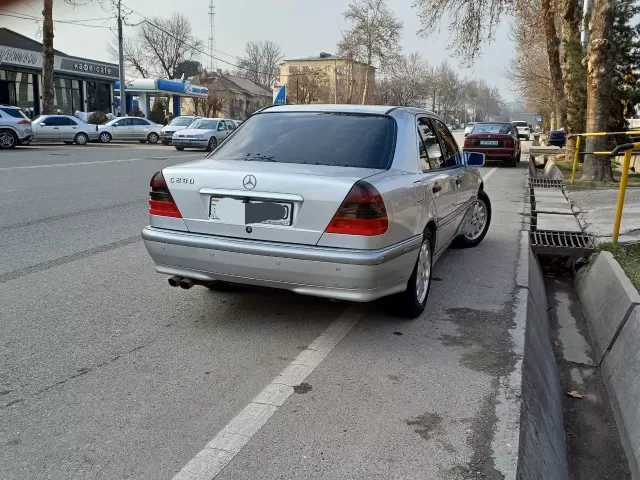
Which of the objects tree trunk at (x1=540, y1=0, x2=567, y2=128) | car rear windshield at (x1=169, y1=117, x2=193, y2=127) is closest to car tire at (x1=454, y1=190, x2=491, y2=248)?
tree trunk at (x1=540, y1=0, x2=567, y2=128)

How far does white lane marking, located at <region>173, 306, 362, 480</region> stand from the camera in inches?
106

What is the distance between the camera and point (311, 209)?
12.9 ft

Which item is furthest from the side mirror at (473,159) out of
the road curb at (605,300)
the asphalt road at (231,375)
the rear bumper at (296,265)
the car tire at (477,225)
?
the rear bumper at (296,265)

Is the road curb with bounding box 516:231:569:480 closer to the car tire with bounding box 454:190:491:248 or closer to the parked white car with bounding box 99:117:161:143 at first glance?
the car tire with bounding box 454:190:491:248

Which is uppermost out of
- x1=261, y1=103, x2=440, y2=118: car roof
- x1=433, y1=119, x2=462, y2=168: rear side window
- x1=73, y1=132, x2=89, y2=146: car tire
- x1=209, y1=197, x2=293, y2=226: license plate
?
x1=261, y1=103, x2=440, y2=118: car roof

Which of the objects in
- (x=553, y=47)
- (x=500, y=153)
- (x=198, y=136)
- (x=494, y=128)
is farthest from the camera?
(x=198, y=136)

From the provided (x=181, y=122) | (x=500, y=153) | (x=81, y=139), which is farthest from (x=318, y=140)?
(x=181, y=122)

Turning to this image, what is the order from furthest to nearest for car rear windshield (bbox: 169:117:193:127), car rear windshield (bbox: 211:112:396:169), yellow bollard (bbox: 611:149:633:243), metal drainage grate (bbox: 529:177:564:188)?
car rear windshield (bbox: 169:117:193:127), metal drainage grate (bbox: 529:177:564:188), yellow bollard (bbox: 611:149:633:243), car rear windshield (bbox: 211:112:396:169)

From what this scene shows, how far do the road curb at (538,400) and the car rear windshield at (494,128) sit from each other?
54.7 feet

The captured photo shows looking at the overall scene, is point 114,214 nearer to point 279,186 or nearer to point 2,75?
point 279,186

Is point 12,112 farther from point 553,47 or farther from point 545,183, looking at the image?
point 553,47

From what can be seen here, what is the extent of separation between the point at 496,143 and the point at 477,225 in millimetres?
14220

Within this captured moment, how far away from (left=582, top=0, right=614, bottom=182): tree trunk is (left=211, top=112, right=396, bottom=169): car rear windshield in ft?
36.1

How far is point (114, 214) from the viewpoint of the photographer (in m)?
8.95
